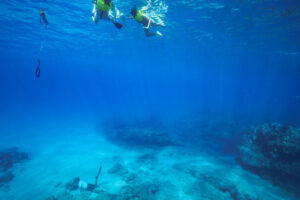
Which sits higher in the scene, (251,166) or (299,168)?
(299,168)

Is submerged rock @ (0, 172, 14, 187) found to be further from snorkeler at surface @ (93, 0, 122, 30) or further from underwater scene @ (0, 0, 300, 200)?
snorkeler at surface @ (93, 0, 122, 30)

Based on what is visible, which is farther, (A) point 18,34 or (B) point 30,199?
(A) point 18,34

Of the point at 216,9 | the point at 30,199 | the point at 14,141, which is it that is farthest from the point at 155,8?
the point at 14,141

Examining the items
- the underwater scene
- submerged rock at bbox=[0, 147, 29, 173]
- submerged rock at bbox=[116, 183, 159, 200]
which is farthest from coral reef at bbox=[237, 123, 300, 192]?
submerged rock at bbox=[0, 147, 29, 173]

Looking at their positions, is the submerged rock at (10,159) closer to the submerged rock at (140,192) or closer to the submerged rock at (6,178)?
the submerged rock at (6,178)

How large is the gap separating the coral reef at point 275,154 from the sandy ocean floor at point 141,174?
28.7 inches

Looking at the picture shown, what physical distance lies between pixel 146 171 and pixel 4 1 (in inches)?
754

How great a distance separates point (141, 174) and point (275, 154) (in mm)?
7874

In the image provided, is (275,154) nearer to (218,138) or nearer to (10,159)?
(218,138)

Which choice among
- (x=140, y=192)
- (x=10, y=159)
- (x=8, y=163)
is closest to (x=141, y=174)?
(x=140, y=192)

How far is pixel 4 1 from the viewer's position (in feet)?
47.7

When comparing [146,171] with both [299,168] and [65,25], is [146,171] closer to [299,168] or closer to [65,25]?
Result: [299,168]

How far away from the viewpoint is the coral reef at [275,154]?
864cm

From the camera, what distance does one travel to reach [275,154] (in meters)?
9.11
